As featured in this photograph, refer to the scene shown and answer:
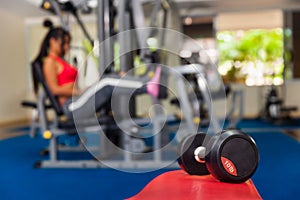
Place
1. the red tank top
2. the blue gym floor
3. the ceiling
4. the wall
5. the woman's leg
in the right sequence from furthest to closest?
the wall
the ceiling
the red tank top
the woman's leg
the blue gym floor

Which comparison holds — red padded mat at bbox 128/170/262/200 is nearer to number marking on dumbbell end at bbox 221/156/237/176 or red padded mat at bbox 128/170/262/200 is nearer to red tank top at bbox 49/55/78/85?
number marking on dumbbell end at bbox 221/156/237/176

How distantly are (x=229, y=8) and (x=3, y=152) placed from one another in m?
5.03

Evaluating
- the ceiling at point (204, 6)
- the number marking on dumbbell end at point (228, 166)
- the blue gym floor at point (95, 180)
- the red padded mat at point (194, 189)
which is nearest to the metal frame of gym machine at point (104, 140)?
the blue gym floor at point (95, 180)

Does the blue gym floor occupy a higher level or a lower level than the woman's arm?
lower

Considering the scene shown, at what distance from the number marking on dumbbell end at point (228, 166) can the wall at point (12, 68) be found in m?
6.06

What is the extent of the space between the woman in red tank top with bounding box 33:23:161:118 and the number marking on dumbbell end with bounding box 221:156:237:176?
1.03m

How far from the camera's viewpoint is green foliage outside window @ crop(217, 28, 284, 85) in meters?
7.63

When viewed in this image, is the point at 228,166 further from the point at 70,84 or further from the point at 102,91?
the point at 70,84

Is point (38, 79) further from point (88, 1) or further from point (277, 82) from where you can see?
point (277, 82)

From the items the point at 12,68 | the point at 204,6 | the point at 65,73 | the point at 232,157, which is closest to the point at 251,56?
the point at 204,6

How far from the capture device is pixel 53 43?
3217mm

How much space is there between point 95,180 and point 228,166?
3.92ft

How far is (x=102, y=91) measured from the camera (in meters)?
2.45

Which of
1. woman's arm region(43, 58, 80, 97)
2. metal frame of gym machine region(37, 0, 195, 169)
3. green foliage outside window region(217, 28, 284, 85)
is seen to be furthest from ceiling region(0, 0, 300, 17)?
metal frame of gym machine region(37, 0, 195, 169)
